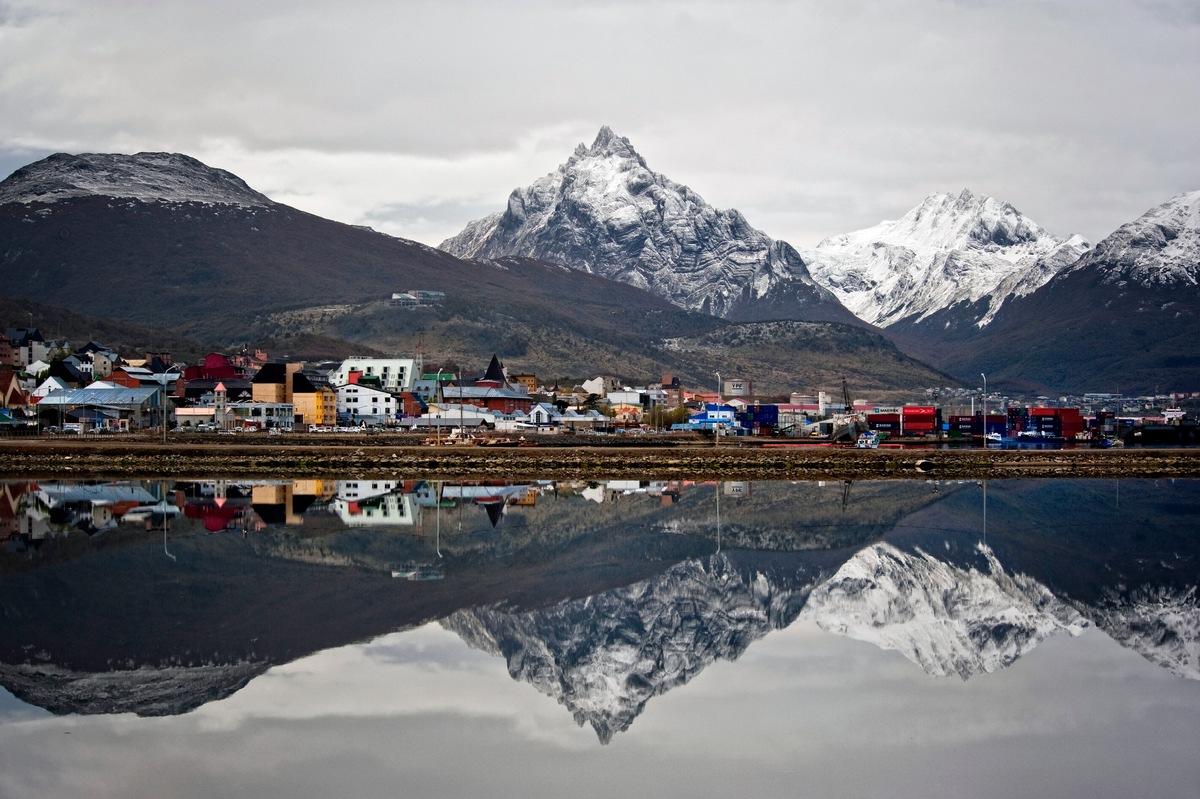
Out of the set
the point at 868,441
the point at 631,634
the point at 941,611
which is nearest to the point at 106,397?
the point at 868,441

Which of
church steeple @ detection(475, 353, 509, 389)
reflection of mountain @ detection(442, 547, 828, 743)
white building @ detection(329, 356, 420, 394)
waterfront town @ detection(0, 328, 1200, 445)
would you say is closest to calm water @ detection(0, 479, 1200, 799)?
reflection of mountain @ detection(442, 547, 828, 743)

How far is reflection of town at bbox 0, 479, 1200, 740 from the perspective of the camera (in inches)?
875

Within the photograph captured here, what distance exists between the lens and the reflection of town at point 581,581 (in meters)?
22.2

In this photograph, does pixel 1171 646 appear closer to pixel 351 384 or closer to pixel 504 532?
pixel 504 532

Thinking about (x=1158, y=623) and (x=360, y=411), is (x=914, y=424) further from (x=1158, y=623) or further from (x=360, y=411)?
(x=1158, y=623)

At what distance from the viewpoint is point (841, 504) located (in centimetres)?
5228

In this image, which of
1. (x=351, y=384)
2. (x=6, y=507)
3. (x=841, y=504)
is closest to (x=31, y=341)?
(x=351, y=384)

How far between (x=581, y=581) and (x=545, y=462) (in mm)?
41911

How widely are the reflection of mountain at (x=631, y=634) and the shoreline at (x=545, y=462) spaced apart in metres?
36.6

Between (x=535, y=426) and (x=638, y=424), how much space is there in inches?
831

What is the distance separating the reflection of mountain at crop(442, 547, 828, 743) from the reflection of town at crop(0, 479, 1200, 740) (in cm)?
8

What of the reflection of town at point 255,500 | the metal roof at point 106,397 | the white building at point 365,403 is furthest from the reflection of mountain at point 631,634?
the white building at point 365,403

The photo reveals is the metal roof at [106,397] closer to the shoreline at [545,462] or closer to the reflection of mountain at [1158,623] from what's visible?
the shoreline at [545,462]

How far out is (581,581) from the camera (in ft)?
106
